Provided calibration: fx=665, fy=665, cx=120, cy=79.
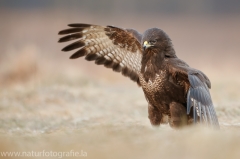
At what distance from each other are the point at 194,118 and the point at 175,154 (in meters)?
1.78

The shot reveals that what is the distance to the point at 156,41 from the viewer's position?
9062 millimetres

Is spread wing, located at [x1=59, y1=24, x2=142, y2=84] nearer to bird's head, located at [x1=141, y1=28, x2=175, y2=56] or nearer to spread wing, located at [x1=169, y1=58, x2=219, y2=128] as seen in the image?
bird's head, located at [x1=141, y1=28, x2=175, y2=56]

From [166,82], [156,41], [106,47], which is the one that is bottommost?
[166,82]

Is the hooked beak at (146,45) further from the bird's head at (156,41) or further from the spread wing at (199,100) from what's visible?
the spread wing at (199,100)

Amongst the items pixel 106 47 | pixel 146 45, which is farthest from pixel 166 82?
pixel 106 47

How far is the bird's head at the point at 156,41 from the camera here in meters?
9.02

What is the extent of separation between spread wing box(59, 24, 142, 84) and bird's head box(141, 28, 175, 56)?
108cm

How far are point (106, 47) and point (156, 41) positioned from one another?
5.33 ft

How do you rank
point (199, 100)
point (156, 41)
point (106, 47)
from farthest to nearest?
1. point (106, 47)
2. point (156, 41)
3. point (199, 100)

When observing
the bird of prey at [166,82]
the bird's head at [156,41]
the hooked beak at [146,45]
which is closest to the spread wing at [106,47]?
the bird of prey at [166,82]

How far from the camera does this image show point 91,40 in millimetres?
10516

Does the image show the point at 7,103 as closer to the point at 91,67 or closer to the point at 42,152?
the point at 42,152

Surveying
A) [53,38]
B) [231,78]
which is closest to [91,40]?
[231,78]

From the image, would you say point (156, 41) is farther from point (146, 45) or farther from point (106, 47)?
point (106, 47)
